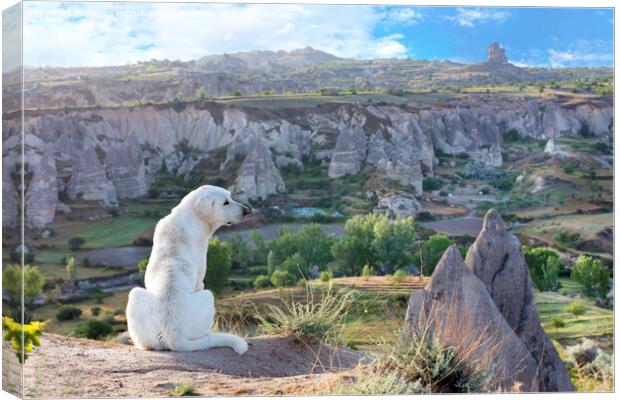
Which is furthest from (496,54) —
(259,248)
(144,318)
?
(144,318)

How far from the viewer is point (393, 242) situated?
17703mm

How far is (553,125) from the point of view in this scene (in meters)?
14.5

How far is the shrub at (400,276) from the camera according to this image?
1558cm

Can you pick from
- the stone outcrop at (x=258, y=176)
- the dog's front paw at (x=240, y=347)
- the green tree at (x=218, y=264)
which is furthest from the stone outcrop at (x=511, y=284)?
the green tree at (x=218, y=264)

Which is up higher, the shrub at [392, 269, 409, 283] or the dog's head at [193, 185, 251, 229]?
the dog's head at [193, 185, 251, 229]

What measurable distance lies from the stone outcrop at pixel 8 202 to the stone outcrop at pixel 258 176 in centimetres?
770

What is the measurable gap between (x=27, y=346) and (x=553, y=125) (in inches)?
401

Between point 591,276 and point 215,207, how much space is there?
6.70 meters

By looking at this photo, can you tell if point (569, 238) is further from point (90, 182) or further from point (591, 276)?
point (90, 182)

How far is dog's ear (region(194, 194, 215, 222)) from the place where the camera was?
24.1 ft

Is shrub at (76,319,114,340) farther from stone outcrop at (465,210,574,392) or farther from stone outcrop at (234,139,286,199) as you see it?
stone outcrop at (465,210,574,392)

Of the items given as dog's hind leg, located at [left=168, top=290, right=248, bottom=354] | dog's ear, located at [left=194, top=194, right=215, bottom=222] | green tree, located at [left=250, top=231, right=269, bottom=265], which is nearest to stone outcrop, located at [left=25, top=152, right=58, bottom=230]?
dog's ear, located at [left=194, top=194, right=215, bottom=222]

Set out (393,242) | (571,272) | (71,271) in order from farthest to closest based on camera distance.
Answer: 1. (393,242)
2. (571,272)
3. (71,271)

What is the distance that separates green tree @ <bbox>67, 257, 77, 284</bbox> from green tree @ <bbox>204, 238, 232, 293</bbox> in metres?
2.83
